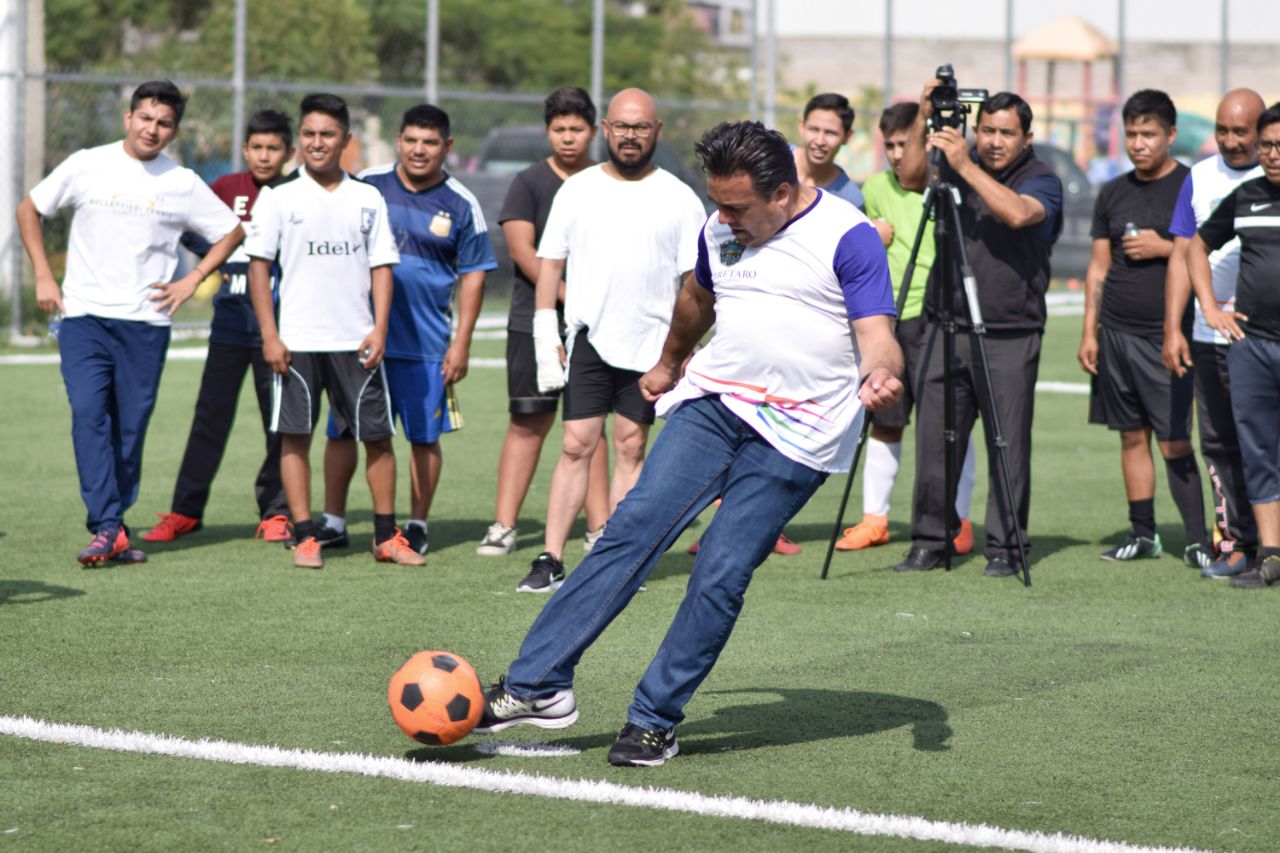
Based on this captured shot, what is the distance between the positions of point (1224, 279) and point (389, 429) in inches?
162

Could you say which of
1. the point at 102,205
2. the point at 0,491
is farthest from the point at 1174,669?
the point at 0,491

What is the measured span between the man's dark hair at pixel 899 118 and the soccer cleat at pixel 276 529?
12.0 ft

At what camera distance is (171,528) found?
9.66m

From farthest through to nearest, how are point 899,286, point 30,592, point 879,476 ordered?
point 879,476, point 899,286, point 30,592

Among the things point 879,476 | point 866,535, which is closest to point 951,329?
point 879,476

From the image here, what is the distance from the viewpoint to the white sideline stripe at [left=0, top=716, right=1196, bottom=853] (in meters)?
4.93

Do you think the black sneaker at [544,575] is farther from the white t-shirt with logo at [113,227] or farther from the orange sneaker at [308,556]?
the white t-shirt with logo at [113,227]

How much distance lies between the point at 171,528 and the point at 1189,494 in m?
5.15

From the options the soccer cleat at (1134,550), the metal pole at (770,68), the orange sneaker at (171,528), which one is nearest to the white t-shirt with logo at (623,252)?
the orange sneaker at (171,528)

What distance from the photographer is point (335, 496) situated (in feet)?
31.1

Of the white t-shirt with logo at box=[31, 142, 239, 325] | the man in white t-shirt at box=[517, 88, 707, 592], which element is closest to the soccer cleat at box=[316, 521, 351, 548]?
the white t-shirt with logo at box=[31, 142, 239, 325]

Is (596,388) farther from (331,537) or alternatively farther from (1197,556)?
Result: (1197,556)

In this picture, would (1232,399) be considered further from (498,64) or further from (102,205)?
(498,64)

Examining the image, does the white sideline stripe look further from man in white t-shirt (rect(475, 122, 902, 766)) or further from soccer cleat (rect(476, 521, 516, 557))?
soccer cleat (rect(476, 521, 516, 557))
